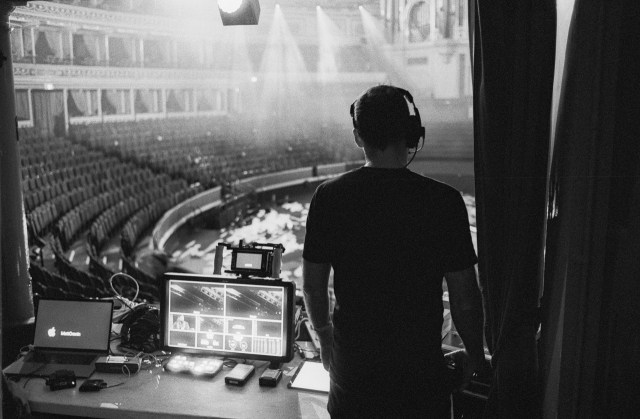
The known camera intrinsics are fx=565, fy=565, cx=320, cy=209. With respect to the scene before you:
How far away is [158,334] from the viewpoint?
2.39 m

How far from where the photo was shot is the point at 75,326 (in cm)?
230

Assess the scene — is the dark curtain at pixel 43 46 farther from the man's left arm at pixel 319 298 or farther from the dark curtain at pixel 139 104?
the man's left arm at pixel 319 298

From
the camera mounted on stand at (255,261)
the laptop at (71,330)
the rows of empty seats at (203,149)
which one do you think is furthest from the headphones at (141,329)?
the rows of empty seats at (203,149)

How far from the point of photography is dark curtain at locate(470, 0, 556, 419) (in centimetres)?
165

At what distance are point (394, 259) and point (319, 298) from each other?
25 centimetres

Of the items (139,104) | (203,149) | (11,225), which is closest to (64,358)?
(11,225)

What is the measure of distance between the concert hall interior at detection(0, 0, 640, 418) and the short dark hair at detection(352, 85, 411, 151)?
509 mm

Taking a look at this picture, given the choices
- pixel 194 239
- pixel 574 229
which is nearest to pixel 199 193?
pixel 194 239

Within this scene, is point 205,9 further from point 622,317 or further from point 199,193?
point 622,317

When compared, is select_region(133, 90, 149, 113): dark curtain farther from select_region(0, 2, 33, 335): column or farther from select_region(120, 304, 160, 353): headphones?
select_region(120, 304, 160, 353): headphones

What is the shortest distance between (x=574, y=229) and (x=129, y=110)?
61.3 feet

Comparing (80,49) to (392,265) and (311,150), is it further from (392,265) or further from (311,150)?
(392,265)

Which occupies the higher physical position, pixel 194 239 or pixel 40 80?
pixel 40 80

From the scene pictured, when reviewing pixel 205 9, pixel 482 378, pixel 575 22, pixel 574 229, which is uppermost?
pixel 205 9
